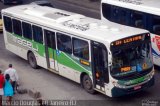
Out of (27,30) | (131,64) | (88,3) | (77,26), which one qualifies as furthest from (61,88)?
(88,3)

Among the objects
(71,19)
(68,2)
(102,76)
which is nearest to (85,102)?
(102,76)

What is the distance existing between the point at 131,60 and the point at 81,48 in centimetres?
241

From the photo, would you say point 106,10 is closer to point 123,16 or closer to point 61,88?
point 123,16

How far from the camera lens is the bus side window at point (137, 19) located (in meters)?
22.4

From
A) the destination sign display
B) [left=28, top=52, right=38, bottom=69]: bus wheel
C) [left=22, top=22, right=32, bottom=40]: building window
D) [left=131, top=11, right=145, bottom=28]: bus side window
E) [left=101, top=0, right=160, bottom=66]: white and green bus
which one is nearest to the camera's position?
the destination sign display

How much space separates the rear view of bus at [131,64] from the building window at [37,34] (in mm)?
5587

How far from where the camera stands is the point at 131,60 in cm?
1788

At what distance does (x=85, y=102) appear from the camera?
18469 mm

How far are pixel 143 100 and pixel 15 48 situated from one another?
889cm

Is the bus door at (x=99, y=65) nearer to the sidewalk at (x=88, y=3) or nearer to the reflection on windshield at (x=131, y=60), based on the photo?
the reflection on windshield at (x=131, y=60)

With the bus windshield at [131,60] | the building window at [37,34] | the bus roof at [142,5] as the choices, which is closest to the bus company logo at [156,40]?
the bus roof at [142,5]

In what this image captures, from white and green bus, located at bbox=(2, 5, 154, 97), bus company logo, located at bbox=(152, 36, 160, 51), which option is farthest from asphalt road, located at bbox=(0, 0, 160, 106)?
bus company logo, located at bbox=(152, 36, 160, 51)

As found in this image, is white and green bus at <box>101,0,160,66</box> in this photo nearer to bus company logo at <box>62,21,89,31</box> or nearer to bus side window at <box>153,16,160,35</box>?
bus side window at <box>153,16,160,35</box>

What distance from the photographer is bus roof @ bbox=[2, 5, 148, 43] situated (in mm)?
18175
